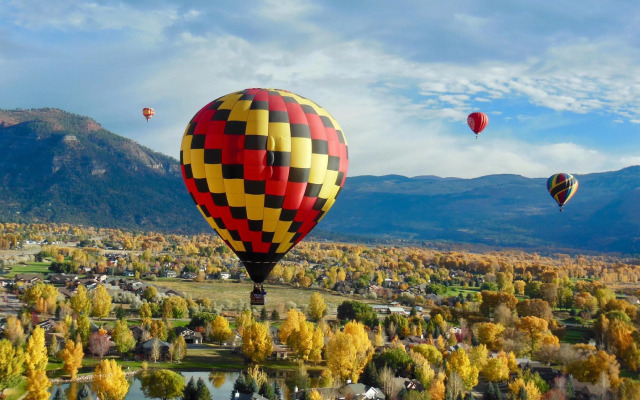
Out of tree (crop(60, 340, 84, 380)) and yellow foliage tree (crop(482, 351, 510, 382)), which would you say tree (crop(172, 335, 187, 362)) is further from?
yellow foliage tree (crop(482, 351, 510, 382))

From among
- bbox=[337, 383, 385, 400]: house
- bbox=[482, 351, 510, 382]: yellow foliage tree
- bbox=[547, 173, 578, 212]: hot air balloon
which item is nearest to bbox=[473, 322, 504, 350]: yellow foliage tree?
bbox=[482, 351, 510, 382]: yellow foliage tree

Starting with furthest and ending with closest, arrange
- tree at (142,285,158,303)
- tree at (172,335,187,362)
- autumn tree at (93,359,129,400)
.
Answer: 1. tree at (142,285,158,303)
2. tree at (172,335,187,362)
3. autumn tree at (93,359,129,400)

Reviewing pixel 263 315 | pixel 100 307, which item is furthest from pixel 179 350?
Answer: pixel 263 315

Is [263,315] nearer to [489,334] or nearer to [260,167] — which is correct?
[489,334]

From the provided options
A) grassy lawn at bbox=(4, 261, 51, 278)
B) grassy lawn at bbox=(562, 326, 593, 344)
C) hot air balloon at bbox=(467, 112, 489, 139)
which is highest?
hot air balloon at bbox=(467, 112, 489, 139)

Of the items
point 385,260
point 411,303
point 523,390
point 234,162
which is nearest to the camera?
point 234,162

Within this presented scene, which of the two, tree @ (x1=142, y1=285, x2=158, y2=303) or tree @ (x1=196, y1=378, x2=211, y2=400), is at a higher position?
tree @ (x1=142, y1=285, x2=158, y2=303)

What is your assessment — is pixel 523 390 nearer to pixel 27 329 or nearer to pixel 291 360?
pixel 291 360

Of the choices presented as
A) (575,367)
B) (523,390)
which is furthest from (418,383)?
(575,367)
